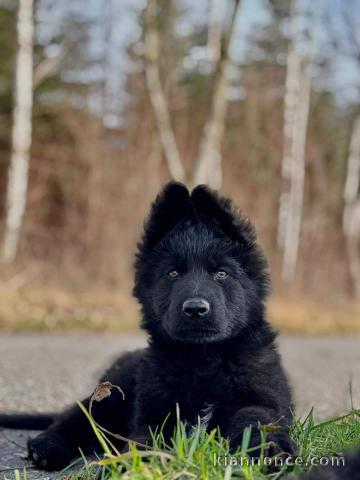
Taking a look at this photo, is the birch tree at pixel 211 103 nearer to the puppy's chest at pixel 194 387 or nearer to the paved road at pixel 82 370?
the paved road at pixel 82 370

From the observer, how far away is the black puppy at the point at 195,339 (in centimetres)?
319

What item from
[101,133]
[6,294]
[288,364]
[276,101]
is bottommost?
[288,364]

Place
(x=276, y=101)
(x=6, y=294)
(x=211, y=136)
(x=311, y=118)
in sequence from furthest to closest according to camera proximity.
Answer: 1. (x=311, y=118)
2. (x=276, y=101)
3. (x=211, y=136)
4. (x=6, y=294)

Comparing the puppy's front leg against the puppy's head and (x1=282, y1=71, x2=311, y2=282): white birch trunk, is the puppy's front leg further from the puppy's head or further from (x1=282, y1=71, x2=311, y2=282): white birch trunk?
(x1=282, y1=71, x2=311, y2=282): white birch trunk

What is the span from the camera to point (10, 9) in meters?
20.8

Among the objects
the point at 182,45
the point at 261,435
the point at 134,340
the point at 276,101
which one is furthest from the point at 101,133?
the point at 261,435

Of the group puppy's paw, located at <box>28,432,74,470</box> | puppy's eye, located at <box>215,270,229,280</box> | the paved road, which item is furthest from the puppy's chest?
the paved road

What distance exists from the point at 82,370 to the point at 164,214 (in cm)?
489

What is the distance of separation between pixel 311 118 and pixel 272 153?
5765mm

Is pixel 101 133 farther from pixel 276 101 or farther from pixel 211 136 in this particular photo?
pixel 276 101

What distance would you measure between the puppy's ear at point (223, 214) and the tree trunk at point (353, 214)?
18154 millimetres

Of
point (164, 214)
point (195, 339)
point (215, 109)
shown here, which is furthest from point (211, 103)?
point (195, 339)

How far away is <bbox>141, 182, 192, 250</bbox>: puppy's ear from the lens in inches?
144

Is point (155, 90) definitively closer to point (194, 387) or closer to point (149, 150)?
point (149, 150)
